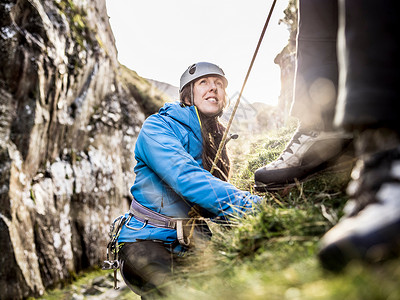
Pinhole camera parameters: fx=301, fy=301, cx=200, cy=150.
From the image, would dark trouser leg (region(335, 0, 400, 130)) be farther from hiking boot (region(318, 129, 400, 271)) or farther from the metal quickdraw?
the metal quickdraw

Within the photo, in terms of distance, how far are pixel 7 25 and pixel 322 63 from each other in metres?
13.2

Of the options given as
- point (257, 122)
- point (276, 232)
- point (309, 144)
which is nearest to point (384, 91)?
point (276, 232)

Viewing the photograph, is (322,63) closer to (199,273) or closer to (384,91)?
(384,91)

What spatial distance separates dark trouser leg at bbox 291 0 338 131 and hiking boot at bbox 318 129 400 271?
1244 millimetres

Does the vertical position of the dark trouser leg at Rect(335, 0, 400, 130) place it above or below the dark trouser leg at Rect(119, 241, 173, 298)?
above

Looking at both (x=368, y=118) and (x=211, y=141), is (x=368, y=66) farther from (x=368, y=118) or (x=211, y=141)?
(x=211, y=141)

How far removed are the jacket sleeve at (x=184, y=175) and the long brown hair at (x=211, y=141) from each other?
57cm

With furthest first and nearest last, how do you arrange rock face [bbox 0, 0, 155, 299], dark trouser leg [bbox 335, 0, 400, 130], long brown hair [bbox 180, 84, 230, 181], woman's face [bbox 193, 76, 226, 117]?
rock face [bbox 0, 0, 155, 299] → woman's face [bbox 193, 76, 226, 117] → long brown hair [bbox 180, 84, 230, 181] → dark trouser leg [bbox 335, 0, 400, 130]

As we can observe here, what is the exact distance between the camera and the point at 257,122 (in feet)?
139

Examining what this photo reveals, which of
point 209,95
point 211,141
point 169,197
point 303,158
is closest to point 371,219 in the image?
point 303,158

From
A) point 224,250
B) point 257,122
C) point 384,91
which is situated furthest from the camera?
point 257,122

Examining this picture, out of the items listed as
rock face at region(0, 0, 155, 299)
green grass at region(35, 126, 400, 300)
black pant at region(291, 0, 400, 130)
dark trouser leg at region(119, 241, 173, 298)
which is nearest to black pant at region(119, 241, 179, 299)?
dark trouser leg at region(119, 241, 173, 298)

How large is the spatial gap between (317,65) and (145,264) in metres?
2.36

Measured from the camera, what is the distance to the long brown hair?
393 cm
